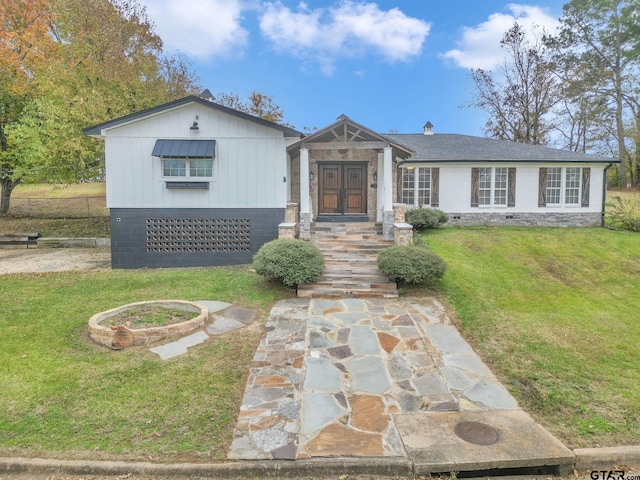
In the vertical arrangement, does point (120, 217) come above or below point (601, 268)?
above

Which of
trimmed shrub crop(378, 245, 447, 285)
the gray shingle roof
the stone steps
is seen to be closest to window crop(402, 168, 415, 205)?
the gray shingle roof

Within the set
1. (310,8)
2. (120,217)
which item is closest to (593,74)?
(310,8)

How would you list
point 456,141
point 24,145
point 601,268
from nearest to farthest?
point 601,268 < point 24,145 < point 456,141

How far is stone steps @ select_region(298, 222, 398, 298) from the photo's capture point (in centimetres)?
834

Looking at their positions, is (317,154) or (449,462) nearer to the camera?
(449,462)

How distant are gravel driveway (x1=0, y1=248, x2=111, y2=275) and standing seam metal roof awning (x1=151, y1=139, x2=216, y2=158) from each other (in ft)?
12.3

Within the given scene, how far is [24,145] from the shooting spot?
1577cm

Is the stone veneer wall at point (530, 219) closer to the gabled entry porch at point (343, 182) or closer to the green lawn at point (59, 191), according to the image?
the gabled entry porch at point (343, 182)

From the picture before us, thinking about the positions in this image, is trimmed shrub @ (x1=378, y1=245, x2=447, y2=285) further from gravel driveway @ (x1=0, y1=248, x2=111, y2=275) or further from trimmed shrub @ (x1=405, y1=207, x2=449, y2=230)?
gravel driveway @ (x1=0, y1=248, x2=111, y2=275)

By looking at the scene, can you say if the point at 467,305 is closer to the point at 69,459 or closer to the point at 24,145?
the point at 69,459

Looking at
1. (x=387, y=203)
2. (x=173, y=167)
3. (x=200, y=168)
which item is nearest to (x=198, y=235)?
(x=200, y=168)

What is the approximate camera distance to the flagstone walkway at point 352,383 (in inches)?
144

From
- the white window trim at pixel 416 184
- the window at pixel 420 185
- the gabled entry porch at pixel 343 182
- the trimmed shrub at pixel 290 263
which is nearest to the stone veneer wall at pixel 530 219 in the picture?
the window at pixel 420 185

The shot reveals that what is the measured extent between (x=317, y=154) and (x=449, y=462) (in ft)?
35.7
